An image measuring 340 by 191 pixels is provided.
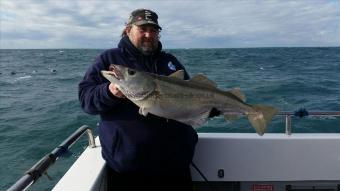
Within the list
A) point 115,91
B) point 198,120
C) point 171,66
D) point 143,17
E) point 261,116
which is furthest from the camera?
point 171,66

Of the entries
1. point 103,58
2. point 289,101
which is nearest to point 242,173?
point 103,58

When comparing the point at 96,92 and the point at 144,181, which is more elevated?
the point at 96,92

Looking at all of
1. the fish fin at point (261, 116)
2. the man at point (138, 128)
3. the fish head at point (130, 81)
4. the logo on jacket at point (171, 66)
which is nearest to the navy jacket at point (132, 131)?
the man at point (138, 128)

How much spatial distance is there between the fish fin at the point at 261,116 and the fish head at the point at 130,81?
0.97m

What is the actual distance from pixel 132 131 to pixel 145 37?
86 centimetres

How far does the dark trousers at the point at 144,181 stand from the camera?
394 centimetres

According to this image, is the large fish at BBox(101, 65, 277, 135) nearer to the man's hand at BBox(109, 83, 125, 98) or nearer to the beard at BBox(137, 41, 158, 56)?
the man's hand at BBox(109, 83, 125, 98)

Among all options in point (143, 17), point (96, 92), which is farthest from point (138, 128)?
point (143, 17)

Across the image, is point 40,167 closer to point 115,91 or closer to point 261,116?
point 115,91

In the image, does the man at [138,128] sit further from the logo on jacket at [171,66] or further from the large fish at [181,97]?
the large fish at [181,97]

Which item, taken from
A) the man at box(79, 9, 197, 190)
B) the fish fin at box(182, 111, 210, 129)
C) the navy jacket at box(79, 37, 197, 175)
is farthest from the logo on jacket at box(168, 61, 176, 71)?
the fish fin at box(182, 111, 210, 129)

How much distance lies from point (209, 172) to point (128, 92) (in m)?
1.91

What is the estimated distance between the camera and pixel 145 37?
3908 millimetres

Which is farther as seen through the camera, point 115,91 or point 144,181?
point 144,181
